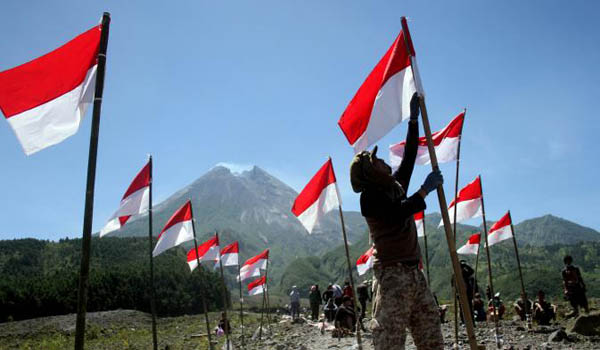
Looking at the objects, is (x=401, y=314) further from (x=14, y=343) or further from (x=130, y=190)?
(x=14, y=343)

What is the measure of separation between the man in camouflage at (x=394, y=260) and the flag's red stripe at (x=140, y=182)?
331 inches

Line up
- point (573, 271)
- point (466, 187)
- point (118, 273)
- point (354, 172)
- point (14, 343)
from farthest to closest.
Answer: point (118, 273)
point (14, 343)
point (573, 271)
point (466, 187)
point (354, 172)

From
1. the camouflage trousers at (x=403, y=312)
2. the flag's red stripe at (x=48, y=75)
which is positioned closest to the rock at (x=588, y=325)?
the camouflage trousers at (x=403, y=312)

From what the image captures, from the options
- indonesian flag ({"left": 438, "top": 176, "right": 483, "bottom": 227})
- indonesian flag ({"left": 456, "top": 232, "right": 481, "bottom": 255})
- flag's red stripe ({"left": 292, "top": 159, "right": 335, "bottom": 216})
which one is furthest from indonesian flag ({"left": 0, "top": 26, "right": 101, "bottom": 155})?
indonesian flag ({"left": 456, "top": 232, "right": 481, "bottom": 255})

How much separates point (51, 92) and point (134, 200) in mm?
6382

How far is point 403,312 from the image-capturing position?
405cm

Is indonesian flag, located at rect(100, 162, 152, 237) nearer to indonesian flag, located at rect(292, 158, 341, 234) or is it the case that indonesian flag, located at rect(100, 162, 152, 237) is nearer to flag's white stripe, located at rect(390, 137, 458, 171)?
indonesian flag, located at rect(292, 158, 341, 234)

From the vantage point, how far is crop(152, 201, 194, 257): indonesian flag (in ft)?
40.8

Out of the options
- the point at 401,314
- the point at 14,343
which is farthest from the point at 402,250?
the point at 14,343

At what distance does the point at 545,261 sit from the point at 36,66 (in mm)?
148345

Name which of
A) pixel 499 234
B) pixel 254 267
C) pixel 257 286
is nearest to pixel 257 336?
pixel 254 267

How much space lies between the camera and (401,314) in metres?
4.04

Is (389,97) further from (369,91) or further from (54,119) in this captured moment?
(54,119)

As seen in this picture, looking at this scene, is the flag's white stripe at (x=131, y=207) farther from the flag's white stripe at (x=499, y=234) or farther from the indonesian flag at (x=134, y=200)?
the flag's white stripe at (x=499, y=234)
